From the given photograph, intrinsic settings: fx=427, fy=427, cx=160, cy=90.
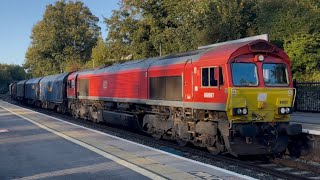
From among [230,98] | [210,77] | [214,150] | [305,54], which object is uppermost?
[305,54]

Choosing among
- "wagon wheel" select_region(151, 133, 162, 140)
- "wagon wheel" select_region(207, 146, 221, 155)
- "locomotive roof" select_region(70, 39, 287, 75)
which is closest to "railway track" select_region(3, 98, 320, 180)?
"wagon wheel" select_region(207, 146, 221, 155)

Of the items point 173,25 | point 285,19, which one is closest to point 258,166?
point 285,19

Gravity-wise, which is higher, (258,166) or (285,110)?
(285,110)

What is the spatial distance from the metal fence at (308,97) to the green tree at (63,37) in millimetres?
53892

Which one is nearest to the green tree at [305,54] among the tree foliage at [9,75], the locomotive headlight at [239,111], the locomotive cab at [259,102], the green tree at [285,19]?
the green tree at [285,19]

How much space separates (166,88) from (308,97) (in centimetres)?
996

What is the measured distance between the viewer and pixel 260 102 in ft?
39.1

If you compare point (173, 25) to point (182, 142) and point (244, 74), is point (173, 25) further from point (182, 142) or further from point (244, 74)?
point (244, 74)

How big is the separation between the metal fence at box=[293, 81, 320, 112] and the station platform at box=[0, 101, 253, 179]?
38.6 feet

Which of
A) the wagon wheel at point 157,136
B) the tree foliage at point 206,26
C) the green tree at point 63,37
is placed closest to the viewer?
the wagon wheel at point 157,136

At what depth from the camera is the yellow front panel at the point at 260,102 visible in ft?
38.3

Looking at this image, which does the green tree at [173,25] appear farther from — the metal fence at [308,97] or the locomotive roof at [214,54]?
the locomotive roof at [214,54]

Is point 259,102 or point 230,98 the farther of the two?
point 259,102

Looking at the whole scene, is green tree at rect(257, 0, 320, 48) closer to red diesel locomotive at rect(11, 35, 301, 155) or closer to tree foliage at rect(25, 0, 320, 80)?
tree foliage at rect(25, 0, 320, 80)
